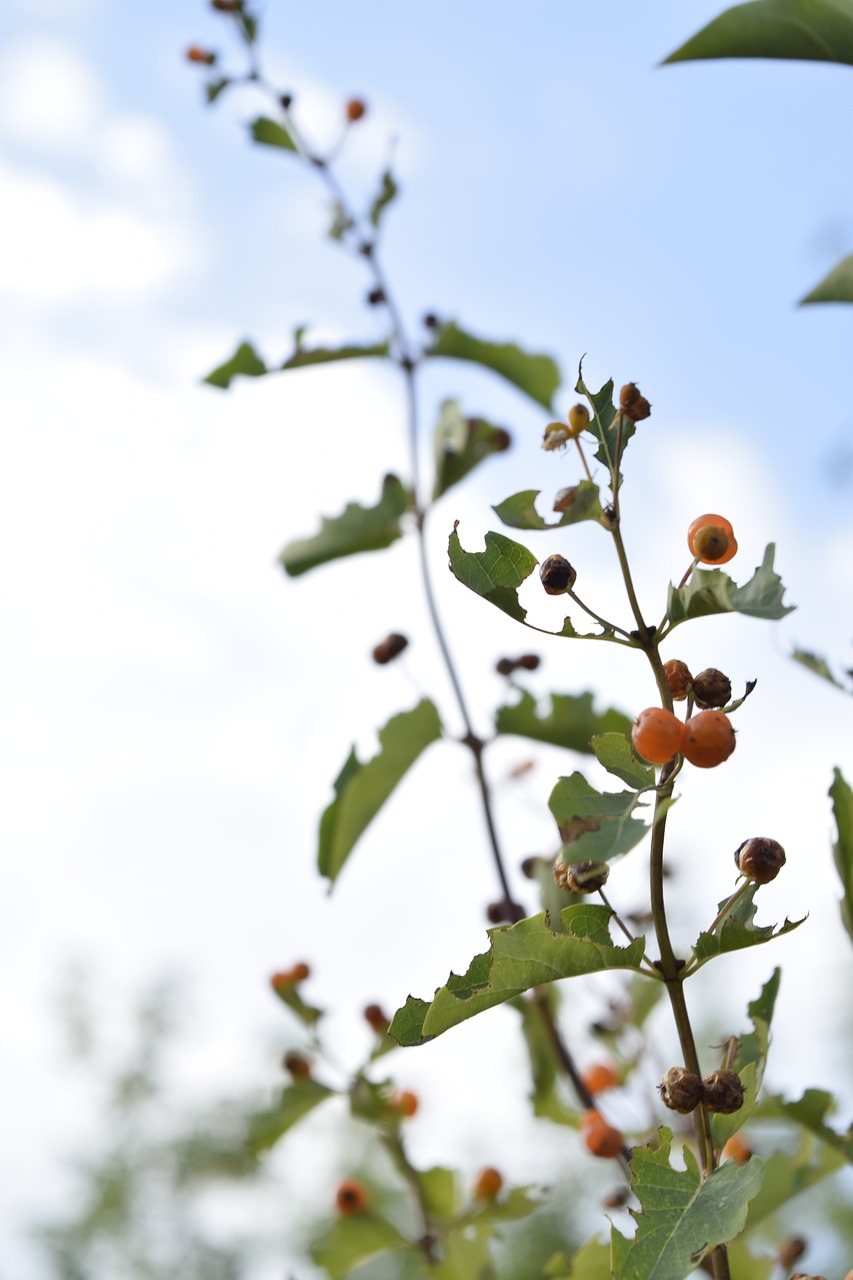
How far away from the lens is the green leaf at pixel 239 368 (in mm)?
1557

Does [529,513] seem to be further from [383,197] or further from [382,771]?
[383,197]

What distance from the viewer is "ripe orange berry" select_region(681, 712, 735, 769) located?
56cm

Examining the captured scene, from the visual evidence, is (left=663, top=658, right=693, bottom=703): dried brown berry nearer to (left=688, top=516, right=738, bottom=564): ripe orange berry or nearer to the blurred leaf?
(left=688, top=516, right=738, bottom=564): ripe orange berry

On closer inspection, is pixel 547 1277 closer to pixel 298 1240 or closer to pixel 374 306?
pixel 374 306

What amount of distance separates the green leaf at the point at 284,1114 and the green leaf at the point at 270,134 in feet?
4.85

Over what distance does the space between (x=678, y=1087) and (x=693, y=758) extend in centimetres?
16

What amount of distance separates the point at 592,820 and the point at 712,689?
0.32ft

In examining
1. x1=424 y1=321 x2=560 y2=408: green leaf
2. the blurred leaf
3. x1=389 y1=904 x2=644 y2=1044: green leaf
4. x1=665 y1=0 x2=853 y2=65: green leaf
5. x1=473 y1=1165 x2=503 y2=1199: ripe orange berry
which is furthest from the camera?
x1=424 y1=321 x2=560 y2=408: green leaf

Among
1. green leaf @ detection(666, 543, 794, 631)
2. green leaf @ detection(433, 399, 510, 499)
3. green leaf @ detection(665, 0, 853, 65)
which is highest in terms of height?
green leaf @ detection(433, 399, 510, 499)

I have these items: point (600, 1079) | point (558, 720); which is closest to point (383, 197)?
point (558, 720)

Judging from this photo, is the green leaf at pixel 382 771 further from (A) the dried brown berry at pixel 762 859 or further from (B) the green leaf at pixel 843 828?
(A) the dried brown berry at pixel 762 859

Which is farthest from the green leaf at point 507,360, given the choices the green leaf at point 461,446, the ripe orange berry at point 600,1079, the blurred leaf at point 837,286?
the ripe orange berry at point 600,1079

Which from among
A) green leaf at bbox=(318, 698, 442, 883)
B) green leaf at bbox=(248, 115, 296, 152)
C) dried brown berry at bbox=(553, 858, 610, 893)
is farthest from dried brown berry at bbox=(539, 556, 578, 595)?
green leaf at bbox=(248, 115, 296, 152)

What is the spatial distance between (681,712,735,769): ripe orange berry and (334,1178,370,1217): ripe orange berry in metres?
1.11
